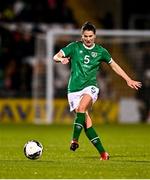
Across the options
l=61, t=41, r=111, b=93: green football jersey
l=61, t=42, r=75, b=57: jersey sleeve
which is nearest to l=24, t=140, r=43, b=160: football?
l=61, t=41, r=111, b=93: green football jersey

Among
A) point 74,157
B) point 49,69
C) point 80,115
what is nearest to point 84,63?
point 80,115

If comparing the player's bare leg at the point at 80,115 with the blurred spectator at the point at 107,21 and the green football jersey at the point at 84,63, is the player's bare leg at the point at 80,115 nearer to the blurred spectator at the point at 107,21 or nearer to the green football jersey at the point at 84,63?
the green football jersey at the point at 84,63

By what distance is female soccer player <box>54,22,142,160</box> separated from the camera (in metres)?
13.1

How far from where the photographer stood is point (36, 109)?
2714cm

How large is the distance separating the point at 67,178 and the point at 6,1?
817 inches

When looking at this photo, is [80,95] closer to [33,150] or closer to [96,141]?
[96,141]

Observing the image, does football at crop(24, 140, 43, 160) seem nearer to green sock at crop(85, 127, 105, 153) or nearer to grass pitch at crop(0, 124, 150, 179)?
grass pitch at crop(0, 124, 150, 179)

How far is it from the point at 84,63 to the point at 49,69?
45.4 feet

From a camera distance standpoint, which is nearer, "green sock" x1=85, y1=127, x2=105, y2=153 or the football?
the football

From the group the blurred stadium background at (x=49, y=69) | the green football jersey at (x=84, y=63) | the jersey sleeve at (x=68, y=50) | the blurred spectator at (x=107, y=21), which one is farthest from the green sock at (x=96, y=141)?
the blurred spectator at (x=107, y=21)

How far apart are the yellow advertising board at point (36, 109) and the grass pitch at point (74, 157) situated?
15.2 ft

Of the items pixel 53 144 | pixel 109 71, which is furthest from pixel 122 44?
pixel 53 144

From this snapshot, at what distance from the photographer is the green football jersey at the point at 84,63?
1334 centimetres

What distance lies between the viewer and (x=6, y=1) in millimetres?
30812
